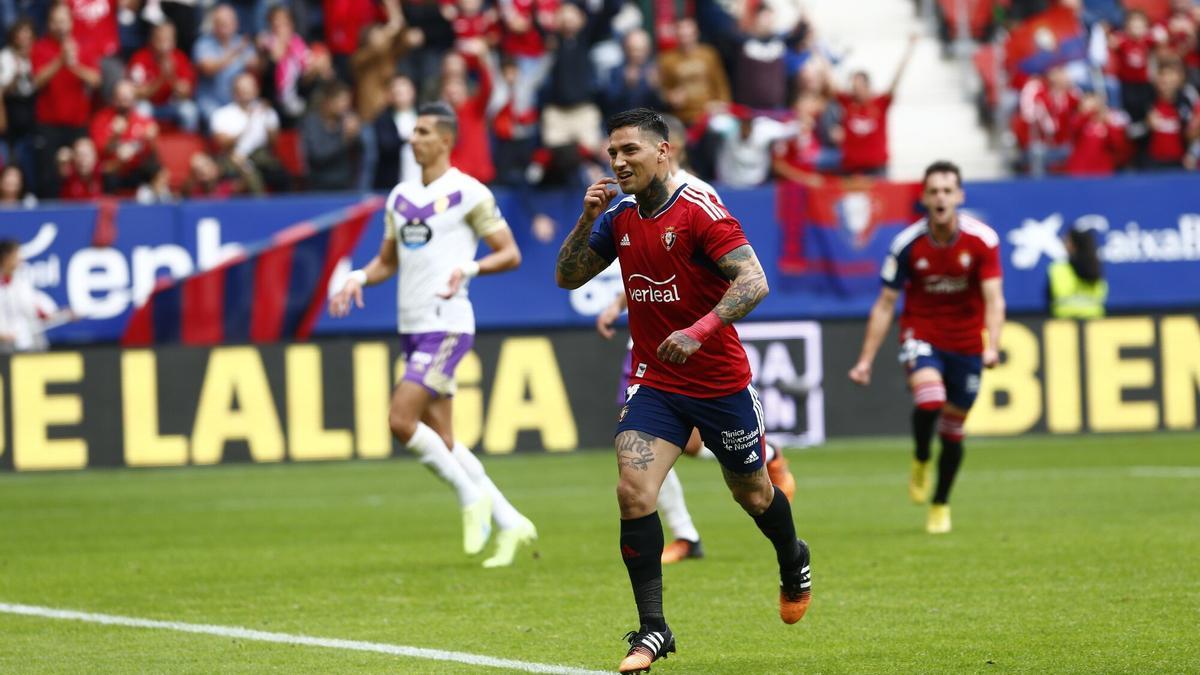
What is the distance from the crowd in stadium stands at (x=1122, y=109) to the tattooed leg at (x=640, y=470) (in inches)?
658

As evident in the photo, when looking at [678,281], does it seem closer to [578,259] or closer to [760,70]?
[578,259]

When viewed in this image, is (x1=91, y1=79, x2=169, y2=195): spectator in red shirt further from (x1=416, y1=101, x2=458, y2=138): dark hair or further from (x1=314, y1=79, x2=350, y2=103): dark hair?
(x1=416, y1=101, x2=458, y2=138): dark hair

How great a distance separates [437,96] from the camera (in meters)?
21.4

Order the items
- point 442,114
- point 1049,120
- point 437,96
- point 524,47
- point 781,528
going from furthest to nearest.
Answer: point 1049,120
point 524,47
point 437,96
point 442,114
point 781,528

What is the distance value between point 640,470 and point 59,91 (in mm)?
15514

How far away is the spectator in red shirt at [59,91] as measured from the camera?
21.3 metres

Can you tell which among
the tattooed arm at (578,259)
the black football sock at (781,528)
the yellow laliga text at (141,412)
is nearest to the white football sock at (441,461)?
the tattooed arm at (578,259)

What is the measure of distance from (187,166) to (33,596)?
11953mm

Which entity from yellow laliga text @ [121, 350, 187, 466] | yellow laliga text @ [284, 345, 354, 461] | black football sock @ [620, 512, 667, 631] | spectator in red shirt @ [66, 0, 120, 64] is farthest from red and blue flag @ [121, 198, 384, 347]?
black football sock @ [620, 512, 667, 631]

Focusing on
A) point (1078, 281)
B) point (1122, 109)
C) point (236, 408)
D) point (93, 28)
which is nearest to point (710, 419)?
point (236, 408)

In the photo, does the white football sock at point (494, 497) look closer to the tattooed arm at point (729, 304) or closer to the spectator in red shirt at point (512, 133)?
the tattooed arm at point (729, 304)

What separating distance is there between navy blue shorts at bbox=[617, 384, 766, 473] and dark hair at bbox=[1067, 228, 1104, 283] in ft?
45.9

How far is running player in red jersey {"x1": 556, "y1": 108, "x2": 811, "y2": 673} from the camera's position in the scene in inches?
297

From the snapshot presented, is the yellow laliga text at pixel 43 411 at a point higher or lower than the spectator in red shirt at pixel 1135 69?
lower
